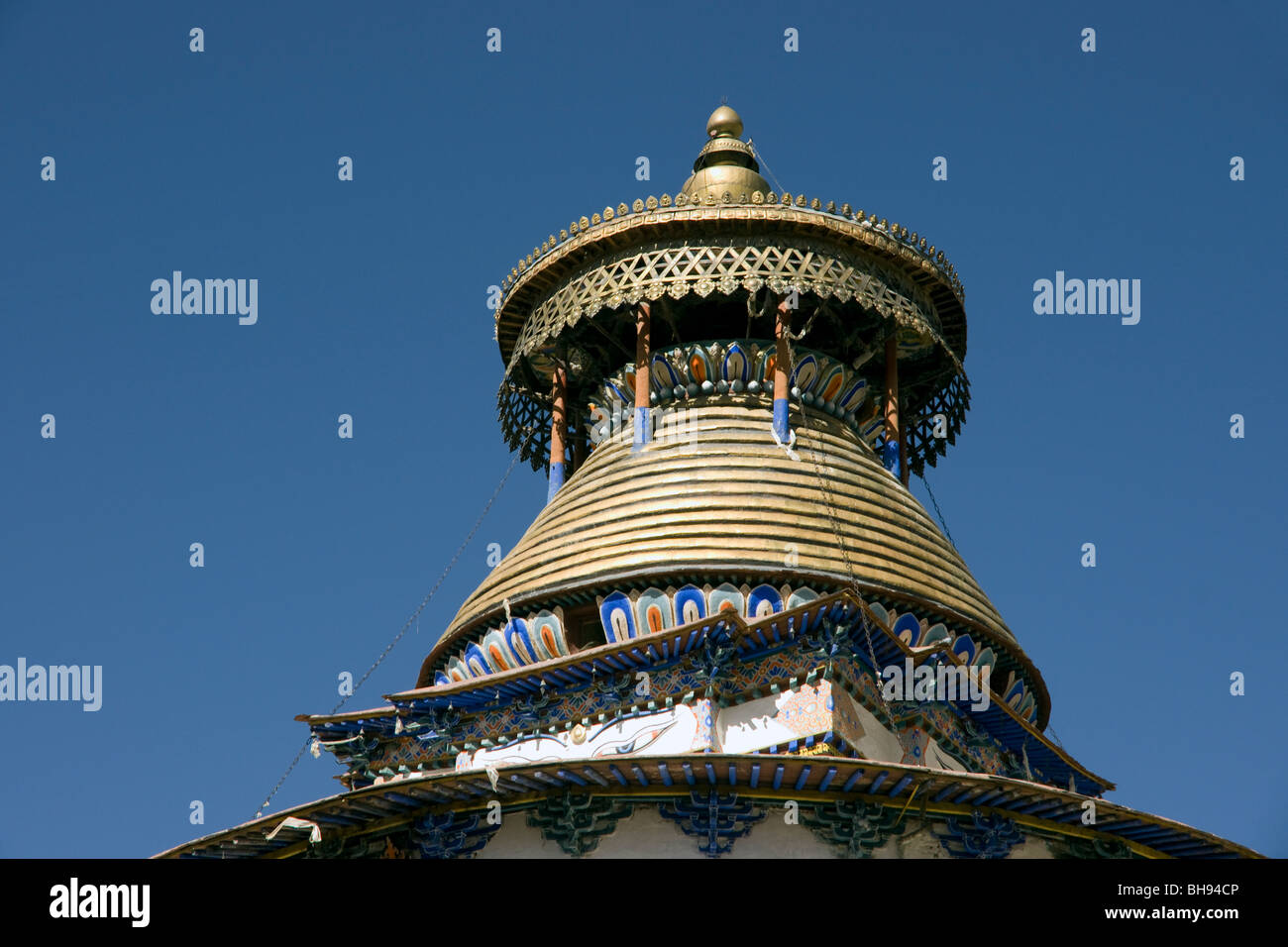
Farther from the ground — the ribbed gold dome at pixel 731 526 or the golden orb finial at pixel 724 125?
the golden orb finial at pixel 724 125

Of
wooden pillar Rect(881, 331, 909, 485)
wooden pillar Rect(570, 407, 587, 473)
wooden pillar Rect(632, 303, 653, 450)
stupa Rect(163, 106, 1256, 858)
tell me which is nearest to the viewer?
stupa Rect(163, 106, 1256, 858)

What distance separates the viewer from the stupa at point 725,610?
2288 cm

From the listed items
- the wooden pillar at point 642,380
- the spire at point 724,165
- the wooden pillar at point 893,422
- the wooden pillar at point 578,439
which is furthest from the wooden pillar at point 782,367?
the wooden pillar at point 578,439

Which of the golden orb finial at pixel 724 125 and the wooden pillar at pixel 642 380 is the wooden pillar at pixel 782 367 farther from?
the golden orb finial at pixel 724 125

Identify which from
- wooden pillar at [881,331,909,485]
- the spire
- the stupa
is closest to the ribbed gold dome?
the stupa

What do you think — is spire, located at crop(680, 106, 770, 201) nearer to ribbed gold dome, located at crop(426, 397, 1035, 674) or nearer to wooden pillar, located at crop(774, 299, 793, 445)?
wooden pillar, located at crop(774, 299, 793, 445)

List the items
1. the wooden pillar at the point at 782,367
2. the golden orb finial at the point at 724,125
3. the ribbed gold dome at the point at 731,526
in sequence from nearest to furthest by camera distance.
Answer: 1. the ribbed gold dome at the point at 731,526
2. the wooden pillar at the point at 782,367
3. the golden orb finial at the point at 724,125

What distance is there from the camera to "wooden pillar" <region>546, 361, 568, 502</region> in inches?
1281

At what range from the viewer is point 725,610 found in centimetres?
2447

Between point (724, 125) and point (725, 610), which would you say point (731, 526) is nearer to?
point (725, 610)

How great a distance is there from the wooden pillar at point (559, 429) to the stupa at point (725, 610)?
57 mm

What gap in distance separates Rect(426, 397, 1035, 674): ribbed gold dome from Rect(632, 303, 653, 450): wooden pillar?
28 centimetres
